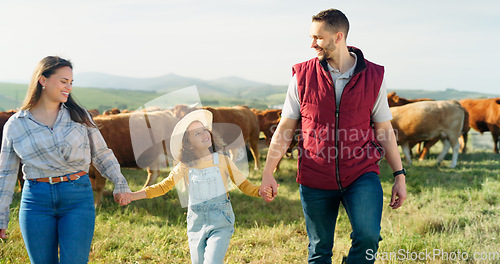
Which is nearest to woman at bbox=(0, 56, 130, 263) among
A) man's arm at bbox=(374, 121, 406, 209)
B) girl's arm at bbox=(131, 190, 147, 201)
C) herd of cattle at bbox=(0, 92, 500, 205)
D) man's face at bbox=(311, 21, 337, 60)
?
girl's arm at bbox=(131, 190, 147, 201)

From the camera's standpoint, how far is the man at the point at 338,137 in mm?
3188

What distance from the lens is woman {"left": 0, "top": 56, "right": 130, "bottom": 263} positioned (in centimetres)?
303

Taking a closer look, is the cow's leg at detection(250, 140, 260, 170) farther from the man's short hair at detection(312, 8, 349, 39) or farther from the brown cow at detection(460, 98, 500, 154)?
the brown cow at detection(460, 98, 500, 154)

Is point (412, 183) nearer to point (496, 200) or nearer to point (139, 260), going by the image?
point (496, 200)

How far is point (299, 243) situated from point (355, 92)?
3038mm

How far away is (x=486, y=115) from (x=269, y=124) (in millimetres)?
9360

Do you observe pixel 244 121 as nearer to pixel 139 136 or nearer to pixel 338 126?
pixel 139 136

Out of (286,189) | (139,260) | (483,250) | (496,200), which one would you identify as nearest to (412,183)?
(496,200)

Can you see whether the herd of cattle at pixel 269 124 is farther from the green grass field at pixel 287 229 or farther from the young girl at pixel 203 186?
the young girl at pixel 203 186

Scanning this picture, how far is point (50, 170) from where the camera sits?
3.09 m

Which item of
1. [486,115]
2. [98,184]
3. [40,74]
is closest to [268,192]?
[40,74]

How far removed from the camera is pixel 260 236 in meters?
5.82

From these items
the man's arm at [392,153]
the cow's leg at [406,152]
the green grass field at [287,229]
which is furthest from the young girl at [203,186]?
the cow's leg at [406,152]

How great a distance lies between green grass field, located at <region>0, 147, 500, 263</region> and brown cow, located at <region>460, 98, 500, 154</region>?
8.30 m
